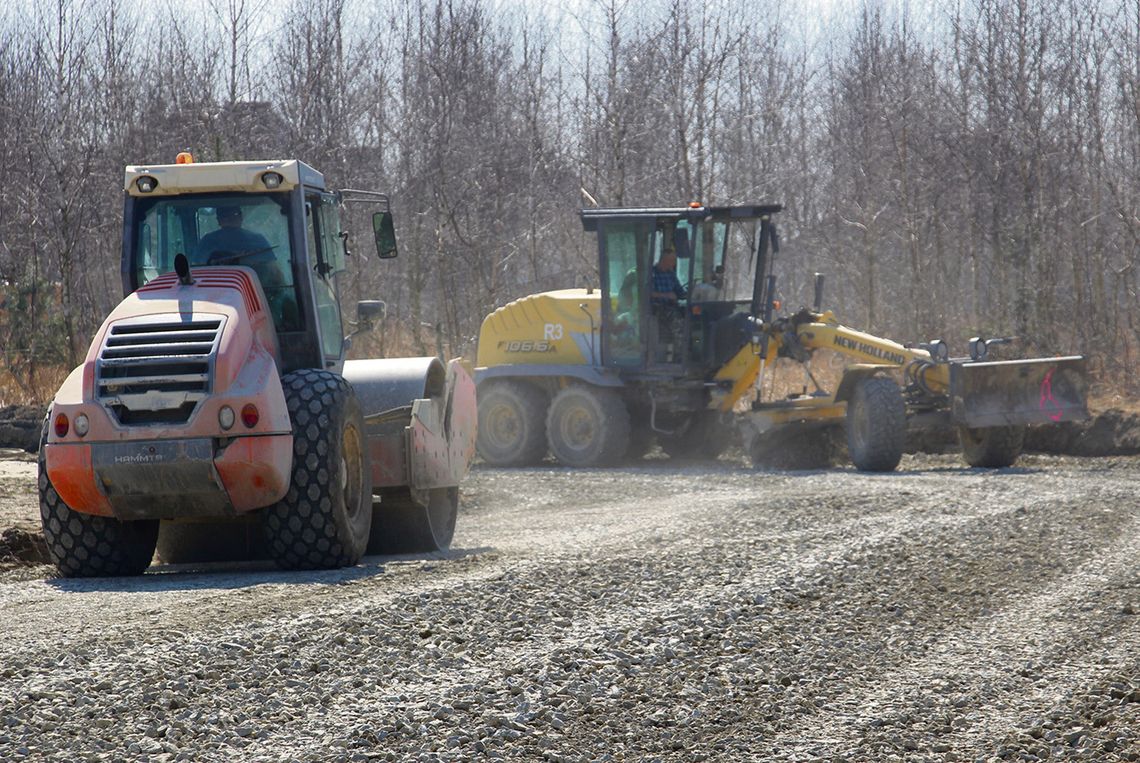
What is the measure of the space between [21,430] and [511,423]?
588cm

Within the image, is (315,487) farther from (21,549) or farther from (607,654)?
(21,549)

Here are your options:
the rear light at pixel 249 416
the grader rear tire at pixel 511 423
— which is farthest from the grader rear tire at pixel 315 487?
the grader rear tire at pixel 511 423

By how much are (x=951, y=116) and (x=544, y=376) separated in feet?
49.7

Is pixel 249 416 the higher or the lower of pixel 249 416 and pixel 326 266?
the lower

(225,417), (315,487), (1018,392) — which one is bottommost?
(315,487)

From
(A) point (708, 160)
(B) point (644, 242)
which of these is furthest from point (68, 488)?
(A) point (708, 160)

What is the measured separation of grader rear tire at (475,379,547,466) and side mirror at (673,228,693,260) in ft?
9.51

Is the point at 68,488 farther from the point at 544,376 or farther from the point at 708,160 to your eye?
the point at 708,160

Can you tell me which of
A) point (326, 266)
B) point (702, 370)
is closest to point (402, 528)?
point (326, 266)

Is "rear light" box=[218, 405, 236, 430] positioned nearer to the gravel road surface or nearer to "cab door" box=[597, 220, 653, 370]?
the gravel road surface

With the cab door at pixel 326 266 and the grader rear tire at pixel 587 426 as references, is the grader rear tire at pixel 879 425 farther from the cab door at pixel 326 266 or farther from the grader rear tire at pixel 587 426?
the cab door at pixel 326 266

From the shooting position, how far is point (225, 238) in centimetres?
853

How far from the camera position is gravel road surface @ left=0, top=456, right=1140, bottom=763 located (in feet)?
15.5

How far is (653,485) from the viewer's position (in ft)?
45.5
